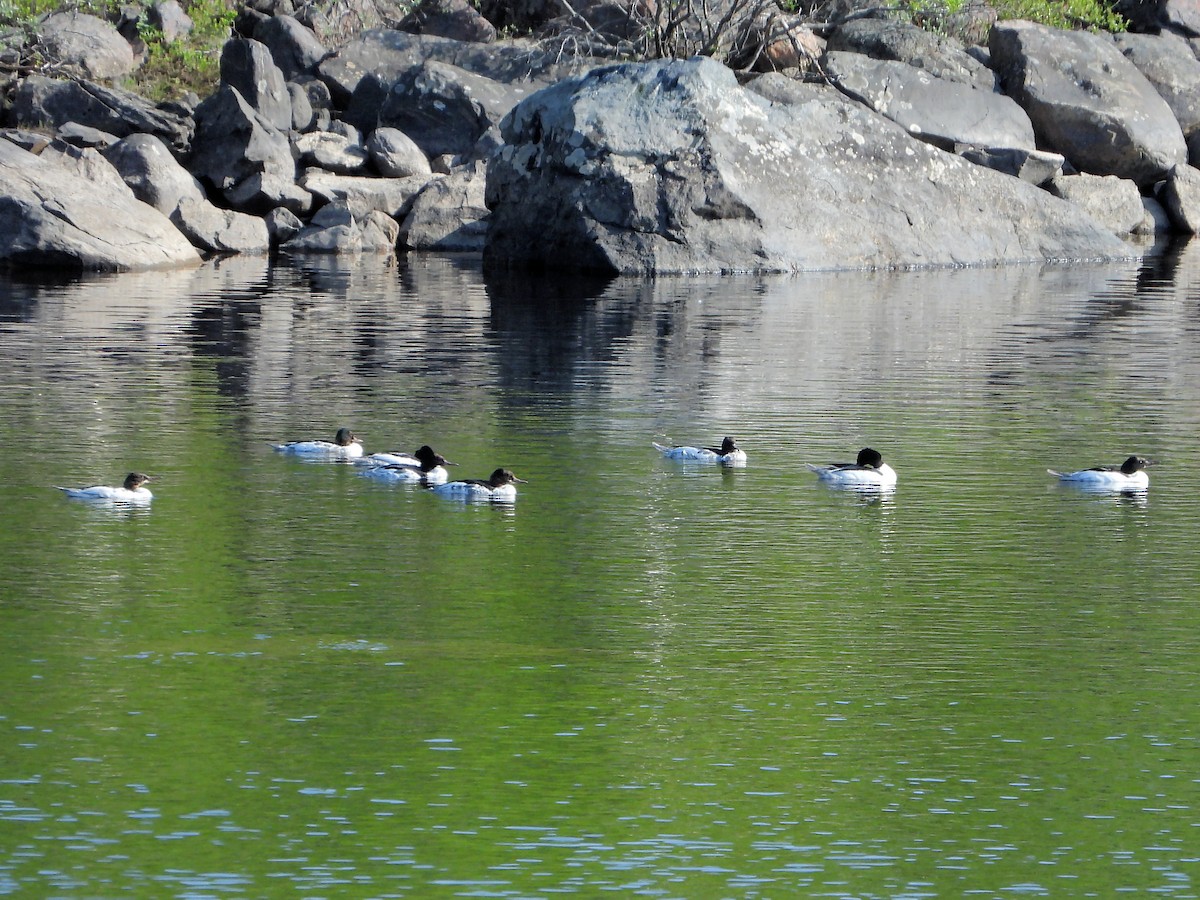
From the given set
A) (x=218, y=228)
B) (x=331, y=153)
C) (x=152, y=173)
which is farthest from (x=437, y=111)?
(x=152, y=173)

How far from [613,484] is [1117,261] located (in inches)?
878

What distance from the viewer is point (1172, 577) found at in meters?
10.7

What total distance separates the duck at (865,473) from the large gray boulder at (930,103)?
25364mm

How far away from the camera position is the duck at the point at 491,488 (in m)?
12.6

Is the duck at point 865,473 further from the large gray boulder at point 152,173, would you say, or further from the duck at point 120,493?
the large gray boulder at point 152,173

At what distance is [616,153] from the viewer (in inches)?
1138

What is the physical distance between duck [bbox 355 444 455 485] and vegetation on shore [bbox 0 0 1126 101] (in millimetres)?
26481

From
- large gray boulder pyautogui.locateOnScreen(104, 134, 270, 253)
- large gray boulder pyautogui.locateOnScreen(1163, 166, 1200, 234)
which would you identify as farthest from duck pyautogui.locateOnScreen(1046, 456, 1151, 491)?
large gray boulder pyautogui.locateOnScreen(1163, 166, 1200, 234)

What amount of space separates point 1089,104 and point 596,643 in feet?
107

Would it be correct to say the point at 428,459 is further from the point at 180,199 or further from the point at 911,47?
the point at 911,47

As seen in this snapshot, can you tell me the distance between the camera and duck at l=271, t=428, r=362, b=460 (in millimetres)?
13836

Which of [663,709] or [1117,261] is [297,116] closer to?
[1117,261]

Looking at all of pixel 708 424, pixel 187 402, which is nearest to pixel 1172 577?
pixel 708 424

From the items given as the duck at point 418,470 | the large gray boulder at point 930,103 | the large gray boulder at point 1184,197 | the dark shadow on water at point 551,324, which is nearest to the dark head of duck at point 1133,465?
the duck at point 418,470
